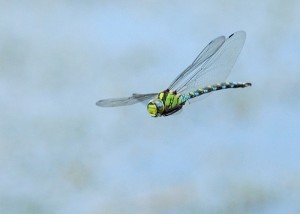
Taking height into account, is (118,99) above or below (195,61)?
below

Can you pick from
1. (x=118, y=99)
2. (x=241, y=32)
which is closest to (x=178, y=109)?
(x=118, y=99)

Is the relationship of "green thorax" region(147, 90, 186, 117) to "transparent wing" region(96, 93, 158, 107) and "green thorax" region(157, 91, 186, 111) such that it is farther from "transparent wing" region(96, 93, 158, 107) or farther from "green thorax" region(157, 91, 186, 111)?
"transparent wing" region(96, 93, 158, 107)

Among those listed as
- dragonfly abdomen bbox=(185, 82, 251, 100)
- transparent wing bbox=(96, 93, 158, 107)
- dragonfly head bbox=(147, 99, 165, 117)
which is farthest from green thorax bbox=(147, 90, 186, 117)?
dragonfly abdomen bbox=(185, 82, 251, 100)

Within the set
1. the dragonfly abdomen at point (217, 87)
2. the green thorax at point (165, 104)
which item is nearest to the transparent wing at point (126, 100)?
the green thorax at point (165, 104)

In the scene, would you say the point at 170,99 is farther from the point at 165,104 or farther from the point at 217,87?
the point at 217,87

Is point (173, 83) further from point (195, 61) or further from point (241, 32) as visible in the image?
point (241, 32)
